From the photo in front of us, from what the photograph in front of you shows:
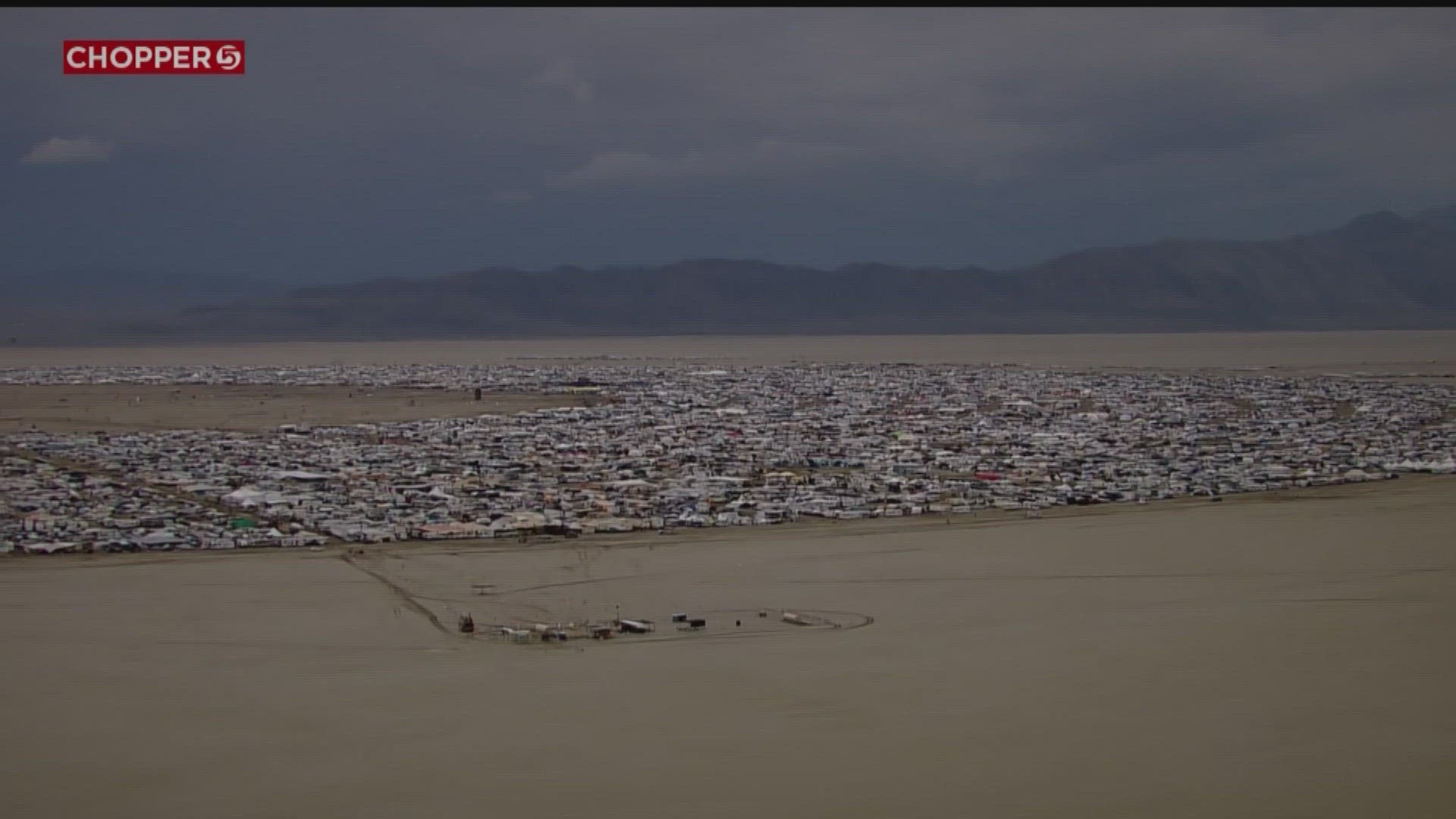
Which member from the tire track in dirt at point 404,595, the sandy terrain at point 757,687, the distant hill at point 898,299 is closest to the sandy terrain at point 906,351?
the distant hill at point 898,299

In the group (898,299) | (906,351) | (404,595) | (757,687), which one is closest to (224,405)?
(404,595)

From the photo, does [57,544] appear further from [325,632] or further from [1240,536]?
[1240,536]

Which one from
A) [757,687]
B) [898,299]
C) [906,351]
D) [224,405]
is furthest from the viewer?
[898,299]

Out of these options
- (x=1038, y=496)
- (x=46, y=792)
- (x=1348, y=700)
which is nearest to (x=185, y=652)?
(x=46, y=792)

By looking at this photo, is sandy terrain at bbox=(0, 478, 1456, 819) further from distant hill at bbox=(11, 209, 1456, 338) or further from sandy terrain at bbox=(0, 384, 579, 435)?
distant hill at bbox=(11, 209, 1456, 338)

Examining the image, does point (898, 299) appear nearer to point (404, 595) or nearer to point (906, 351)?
point (906, 351)

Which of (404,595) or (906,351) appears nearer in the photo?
(404,595)

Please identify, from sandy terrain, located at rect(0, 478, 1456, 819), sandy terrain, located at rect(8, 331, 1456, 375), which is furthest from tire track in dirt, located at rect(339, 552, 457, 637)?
sandy terrain, located at rect(8, 331, 1456, 375)
